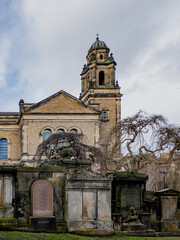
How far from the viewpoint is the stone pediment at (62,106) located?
168 ft

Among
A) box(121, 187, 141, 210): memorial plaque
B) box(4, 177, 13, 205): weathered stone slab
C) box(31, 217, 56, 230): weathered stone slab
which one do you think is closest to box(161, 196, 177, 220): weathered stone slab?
box(121, 187, 141, 210): memorial plaque

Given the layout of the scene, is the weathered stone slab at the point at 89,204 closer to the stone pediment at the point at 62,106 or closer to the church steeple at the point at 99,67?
the stone pediment at the point at 62,106

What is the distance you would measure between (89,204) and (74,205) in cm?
51

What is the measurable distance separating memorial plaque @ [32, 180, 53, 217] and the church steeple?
44.1m

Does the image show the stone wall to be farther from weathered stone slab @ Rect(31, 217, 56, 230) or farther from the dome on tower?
the dome on tower

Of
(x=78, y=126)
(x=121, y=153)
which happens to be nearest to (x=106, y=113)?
(x=78, y=126)

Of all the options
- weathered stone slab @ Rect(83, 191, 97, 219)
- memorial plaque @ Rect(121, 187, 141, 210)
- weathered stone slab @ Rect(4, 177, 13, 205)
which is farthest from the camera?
memorial plaque @ Rect(121, 187, 141, 210)

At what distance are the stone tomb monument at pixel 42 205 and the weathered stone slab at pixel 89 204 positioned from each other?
1.05 metres

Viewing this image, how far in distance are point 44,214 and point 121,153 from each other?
1832 centimetres

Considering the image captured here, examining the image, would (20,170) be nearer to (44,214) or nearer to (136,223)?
(44,214)

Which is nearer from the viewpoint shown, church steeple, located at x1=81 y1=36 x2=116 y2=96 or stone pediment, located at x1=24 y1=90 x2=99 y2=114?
stone pediment, located at x1=24 y1=90 x2=99 y2=114

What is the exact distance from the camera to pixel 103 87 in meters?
57.6

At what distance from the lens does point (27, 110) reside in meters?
50.7

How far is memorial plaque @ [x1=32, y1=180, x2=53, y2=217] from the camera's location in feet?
43.3
